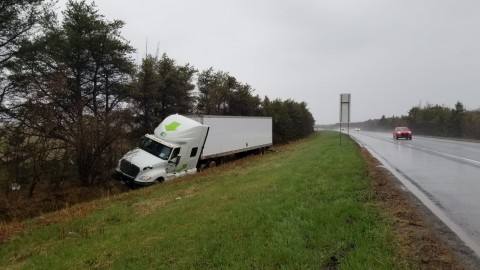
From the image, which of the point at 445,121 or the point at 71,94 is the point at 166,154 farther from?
the point at 445,121

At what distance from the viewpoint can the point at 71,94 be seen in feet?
82.4

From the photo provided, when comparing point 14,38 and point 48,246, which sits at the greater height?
point 14,38

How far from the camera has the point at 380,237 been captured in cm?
563

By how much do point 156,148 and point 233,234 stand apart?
529 inches

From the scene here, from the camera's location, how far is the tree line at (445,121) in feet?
192

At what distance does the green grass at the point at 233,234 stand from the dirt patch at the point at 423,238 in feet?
0.81

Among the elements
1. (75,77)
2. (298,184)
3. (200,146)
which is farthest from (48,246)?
(75,77)

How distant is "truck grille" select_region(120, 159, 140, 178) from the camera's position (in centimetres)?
1753

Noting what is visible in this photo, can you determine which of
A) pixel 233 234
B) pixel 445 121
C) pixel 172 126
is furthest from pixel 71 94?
pixel 445 121

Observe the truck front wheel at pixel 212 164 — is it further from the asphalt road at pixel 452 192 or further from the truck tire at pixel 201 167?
the asphalt road at pixel 452 192

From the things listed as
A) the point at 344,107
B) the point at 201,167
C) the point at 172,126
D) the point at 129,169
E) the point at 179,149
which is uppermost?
the point at 344,107

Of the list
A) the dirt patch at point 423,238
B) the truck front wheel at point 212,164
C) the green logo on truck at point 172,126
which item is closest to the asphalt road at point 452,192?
the dirt patch at point 423,238

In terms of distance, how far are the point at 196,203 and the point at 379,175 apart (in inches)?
247

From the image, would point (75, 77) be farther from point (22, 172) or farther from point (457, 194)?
point (457, 194)
